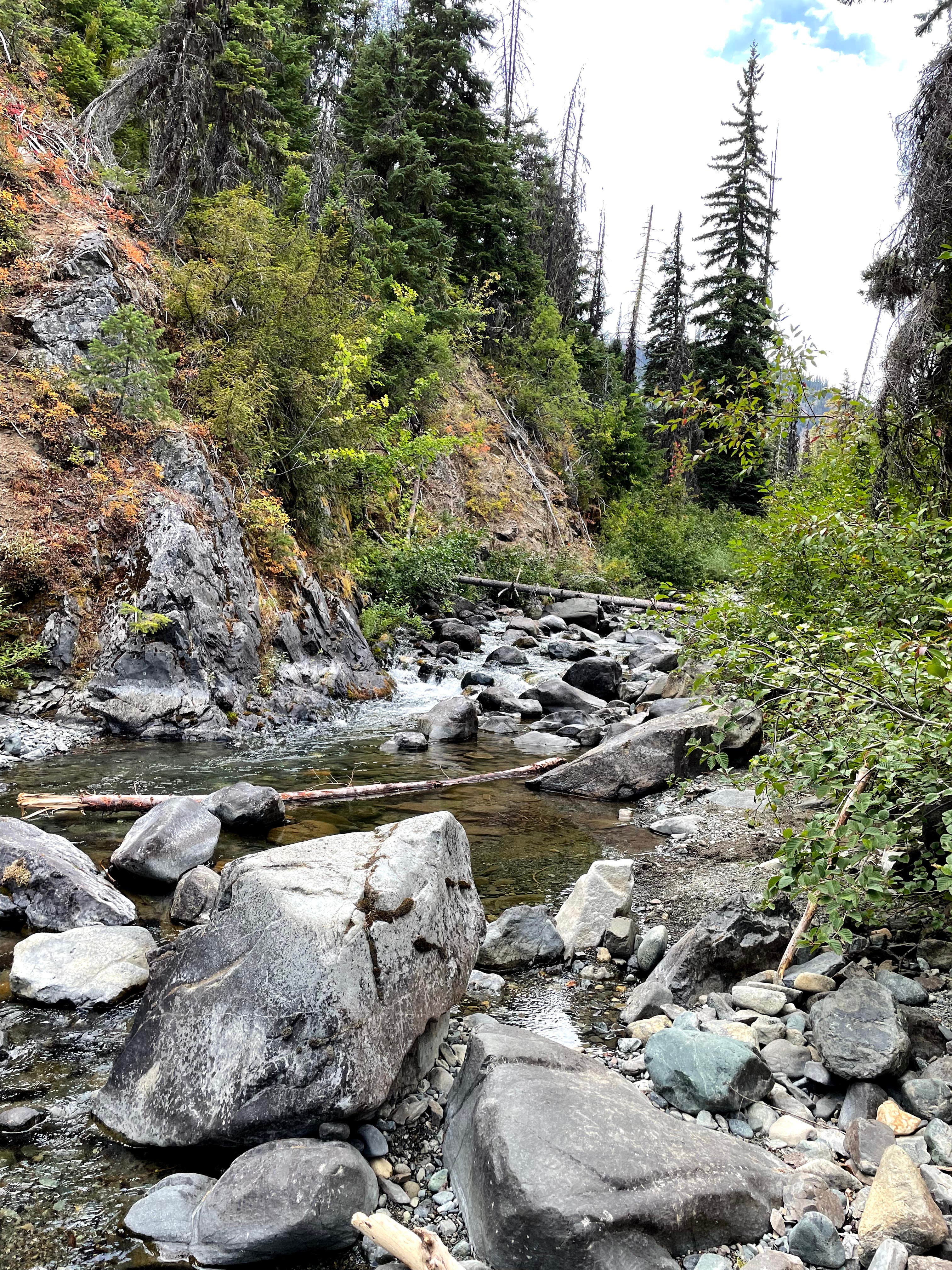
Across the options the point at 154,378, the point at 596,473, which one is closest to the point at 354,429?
the point at 154,378

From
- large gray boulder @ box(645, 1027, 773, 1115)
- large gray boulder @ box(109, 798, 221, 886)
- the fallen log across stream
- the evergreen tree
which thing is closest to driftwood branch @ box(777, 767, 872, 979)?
large gray boulder @ box(645, 1027, 773, 1115)

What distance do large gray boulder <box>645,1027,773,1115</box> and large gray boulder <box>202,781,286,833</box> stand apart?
4066mm

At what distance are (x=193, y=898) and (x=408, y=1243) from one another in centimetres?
297

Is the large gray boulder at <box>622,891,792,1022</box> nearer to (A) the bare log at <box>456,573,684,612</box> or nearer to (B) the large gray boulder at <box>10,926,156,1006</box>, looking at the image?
(B) the large gray boulder at <box>10,926,156,1006</box>

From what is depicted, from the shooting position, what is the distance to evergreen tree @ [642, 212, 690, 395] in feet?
128

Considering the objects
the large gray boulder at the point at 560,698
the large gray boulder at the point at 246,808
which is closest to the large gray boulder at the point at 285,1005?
the large gray boulder at the point at 246,808

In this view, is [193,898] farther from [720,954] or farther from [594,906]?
[720,954]

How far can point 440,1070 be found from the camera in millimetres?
3248

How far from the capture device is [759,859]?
5789mm

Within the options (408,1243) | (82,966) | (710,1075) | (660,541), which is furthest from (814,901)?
(660,541)

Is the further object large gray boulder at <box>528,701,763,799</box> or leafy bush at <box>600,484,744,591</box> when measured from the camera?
leafy bush at <box>600,484,744,591</box>

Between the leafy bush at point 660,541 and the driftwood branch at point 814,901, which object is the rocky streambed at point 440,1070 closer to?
the driftwood branch at point 814,901

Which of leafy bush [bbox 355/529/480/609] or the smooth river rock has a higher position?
leafy bush [bbox 355/529/480/609]

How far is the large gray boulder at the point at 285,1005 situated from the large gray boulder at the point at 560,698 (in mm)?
8773
